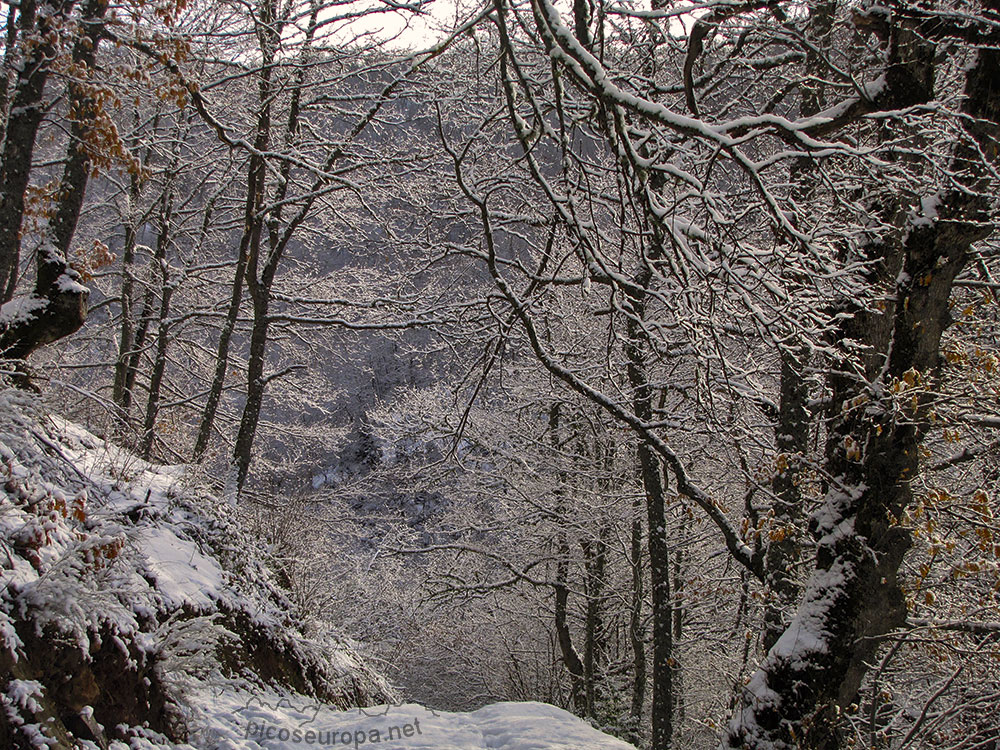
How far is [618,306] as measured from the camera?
2.50 metres

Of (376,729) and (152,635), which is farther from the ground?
(152,635)

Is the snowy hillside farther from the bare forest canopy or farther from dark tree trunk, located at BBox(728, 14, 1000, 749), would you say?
dark tree trunk, located at BBox(728, 14, 1000, 749)

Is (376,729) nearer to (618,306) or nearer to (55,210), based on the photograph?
(618,306)

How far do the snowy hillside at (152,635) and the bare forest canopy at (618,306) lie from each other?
0.70 meters

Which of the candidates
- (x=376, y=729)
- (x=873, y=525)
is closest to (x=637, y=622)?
(x=376, y=729)

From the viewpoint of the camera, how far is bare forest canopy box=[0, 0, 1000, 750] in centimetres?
279

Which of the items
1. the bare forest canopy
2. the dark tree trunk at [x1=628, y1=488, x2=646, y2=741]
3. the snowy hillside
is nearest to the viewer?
the bare forest canopy

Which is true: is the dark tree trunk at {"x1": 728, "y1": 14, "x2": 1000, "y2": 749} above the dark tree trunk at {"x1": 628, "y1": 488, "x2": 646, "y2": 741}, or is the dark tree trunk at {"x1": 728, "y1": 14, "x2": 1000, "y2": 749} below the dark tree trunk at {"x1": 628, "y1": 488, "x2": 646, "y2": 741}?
above

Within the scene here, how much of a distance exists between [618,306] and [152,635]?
3.33 metres

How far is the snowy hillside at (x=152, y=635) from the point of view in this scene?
3.07 meters
